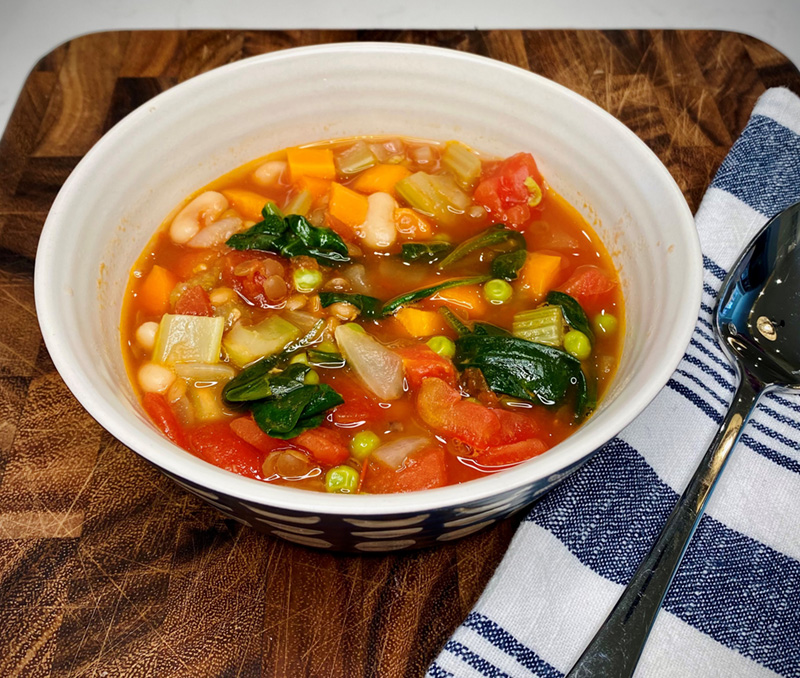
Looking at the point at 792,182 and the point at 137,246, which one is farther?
the point at 792,182

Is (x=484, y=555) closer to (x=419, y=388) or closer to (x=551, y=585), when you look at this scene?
(x=551, y=585)

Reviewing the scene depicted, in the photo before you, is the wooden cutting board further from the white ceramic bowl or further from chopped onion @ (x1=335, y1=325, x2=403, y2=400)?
chopped onion @ (x1=335, y1=325, x2=403, y2=400)

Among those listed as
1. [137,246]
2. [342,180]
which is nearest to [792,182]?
[342,180]

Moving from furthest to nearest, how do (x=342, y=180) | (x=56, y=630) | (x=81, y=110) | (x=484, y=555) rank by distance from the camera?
1. (x=81, y=110)
2. (x=342, y=180)
3. (x=484, y=555)
4. (x=56, y=630)

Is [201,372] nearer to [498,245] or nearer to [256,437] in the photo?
[256,437]

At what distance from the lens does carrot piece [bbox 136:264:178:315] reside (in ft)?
9.46

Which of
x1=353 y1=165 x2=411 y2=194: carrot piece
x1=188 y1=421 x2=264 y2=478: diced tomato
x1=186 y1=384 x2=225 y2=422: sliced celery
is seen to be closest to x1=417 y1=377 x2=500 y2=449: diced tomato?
x1=188 y1=421 x2=264 y2=478: diced tomato

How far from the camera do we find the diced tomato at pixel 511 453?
7.97ft

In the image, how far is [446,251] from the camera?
310cm

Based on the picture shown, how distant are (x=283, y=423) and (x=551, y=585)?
1.04m

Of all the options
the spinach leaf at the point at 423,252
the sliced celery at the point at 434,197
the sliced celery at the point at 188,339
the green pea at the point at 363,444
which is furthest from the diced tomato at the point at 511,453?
the sliced celery at the point at 434,197

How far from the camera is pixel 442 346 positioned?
2729mm

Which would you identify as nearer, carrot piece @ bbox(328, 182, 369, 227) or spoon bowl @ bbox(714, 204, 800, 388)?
spoon bowl @ bbox(714, 204, 800, 388)

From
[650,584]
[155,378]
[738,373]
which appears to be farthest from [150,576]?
[738,373]
